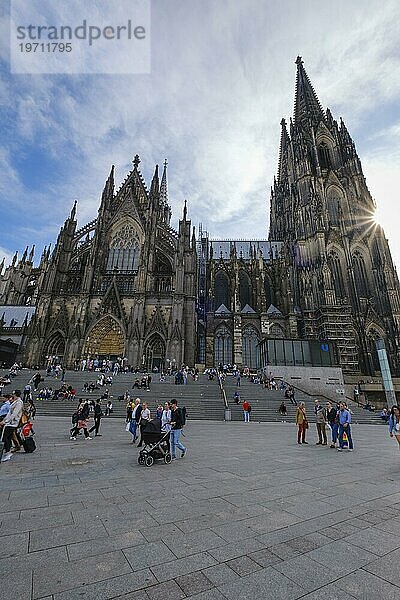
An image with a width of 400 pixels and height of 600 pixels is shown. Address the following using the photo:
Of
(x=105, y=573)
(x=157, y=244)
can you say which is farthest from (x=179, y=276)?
(x=105, y=573)

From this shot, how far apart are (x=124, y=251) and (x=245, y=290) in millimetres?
17397

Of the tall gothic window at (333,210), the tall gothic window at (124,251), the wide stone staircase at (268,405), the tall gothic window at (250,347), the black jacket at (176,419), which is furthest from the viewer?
the tall gothic window at (333,210)

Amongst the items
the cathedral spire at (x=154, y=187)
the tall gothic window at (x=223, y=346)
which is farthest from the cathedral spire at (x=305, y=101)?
the tall gothic window at (x=223, y=346)

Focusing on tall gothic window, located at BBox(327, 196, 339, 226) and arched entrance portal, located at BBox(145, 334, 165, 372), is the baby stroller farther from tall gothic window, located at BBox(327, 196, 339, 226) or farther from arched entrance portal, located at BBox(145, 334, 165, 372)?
tall gothic window, located at BBox(327, 196, 339, 226)

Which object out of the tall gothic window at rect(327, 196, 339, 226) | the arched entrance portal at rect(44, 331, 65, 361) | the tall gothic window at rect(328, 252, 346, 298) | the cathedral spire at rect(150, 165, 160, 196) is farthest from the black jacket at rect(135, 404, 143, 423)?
the tall gothic window at rect(327, 196, 339, 226)

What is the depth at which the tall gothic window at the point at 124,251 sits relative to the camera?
35.2 metres

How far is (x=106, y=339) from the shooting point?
30531 mm

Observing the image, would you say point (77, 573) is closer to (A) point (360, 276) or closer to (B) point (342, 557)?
(B) point (342, 557)

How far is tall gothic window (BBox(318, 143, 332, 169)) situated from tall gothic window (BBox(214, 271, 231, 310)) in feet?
77.7

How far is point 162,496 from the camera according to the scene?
13.6 ft

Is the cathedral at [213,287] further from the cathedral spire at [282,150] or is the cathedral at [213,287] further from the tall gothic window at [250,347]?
the cathedral spire at [282,150]

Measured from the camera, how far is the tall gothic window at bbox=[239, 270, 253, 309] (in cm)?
4012

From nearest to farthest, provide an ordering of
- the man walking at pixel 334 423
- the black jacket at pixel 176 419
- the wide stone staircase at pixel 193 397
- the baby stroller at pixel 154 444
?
the baby stroller at pixel 154 444
the black jacket at pixel 176 419
the man walking at pixel 334 423
the wide stone staircase at pixel 193 397

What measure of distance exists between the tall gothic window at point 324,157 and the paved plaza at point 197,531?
49341 millimetres
